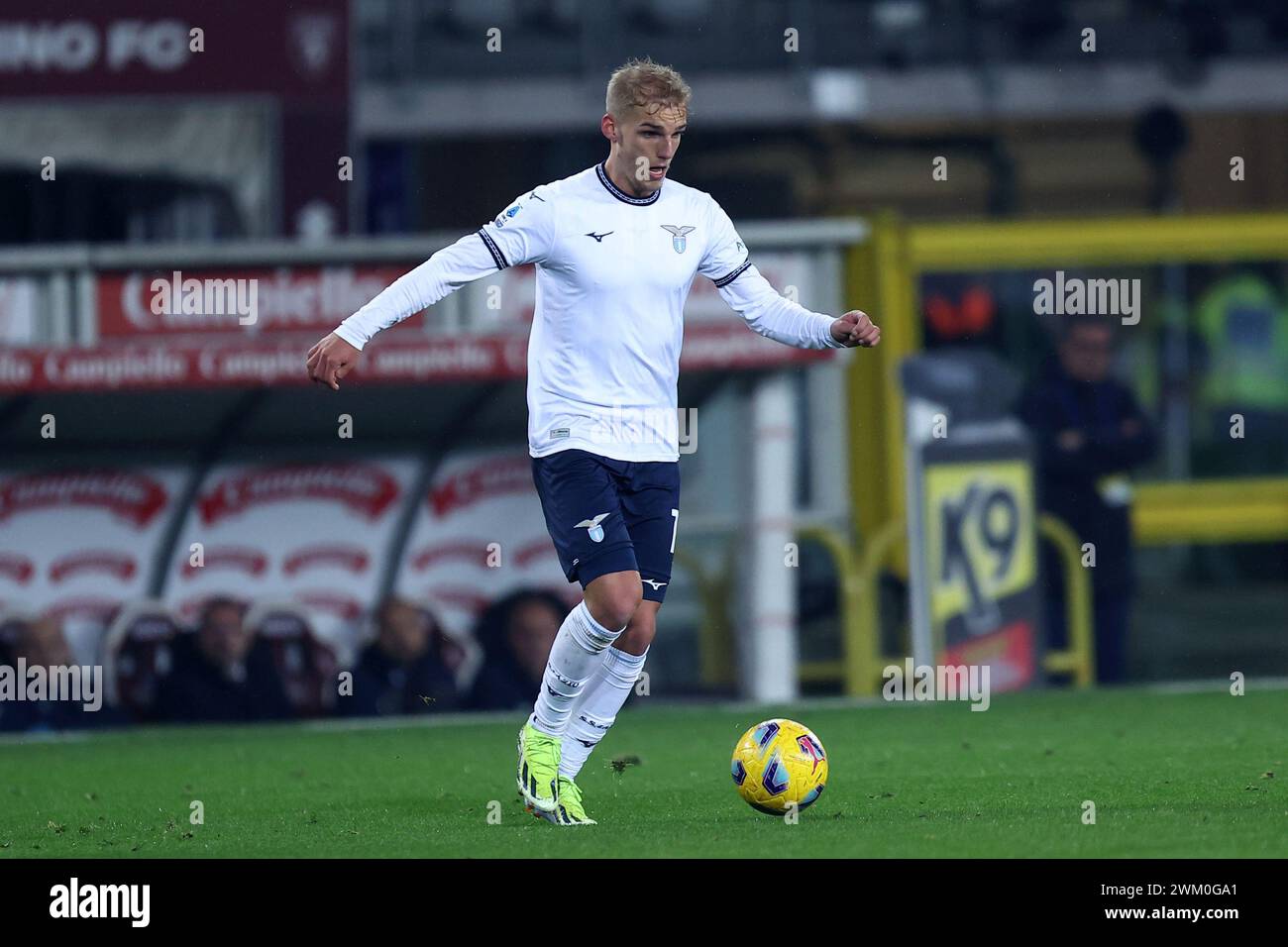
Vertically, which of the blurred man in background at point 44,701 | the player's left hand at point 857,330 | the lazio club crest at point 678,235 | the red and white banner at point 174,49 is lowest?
the blurred man in background at point 44,701

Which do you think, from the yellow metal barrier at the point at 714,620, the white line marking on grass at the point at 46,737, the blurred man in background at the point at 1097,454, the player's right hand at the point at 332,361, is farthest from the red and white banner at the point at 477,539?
the player's right hand at the point at 332,361

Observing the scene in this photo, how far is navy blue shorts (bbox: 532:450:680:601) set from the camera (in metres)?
7.21

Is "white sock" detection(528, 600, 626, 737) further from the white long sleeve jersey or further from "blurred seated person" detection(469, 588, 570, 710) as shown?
"blurred seated person" detection(469, 588, 570, 710)

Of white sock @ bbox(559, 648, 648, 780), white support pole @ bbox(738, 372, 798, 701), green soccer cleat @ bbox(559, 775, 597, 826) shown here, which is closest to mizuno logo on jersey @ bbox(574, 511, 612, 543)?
white sock @ bbox(559, 648, 648, 780)

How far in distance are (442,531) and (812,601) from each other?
2.54 meters

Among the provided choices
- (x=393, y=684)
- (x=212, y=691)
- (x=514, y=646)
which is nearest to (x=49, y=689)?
(x=212, y=691)

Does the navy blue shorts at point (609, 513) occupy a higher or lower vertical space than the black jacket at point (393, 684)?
higher

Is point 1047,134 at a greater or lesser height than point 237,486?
greater

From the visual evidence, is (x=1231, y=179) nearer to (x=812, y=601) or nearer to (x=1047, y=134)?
(x=1047, y=134)

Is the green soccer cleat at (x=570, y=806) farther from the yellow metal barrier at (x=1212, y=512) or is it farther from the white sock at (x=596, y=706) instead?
the yellow metal barrier at (x=1212, y=512)

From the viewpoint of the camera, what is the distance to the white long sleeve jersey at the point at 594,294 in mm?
7270

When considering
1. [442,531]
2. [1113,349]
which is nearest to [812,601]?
[442,531]

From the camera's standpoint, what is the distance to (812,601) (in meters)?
15.4
